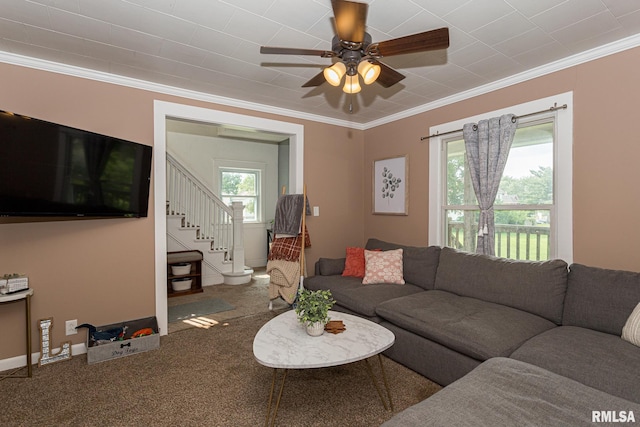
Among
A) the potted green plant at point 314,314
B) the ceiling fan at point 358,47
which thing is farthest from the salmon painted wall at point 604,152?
the potted green plant at point 314,314

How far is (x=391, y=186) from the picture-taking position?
13.5ft

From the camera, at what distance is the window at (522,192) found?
2.64 m

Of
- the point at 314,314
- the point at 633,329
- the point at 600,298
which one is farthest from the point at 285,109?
the point at 633,329

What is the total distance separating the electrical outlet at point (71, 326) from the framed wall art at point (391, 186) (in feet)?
11.4

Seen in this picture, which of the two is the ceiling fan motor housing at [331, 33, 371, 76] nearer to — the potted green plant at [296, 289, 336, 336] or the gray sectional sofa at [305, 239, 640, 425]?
the potted green plant at [296, 289, 336, 336]

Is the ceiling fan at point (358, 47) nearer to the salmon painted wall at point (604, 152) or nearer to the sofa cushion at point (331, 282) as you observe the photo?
the salmon painted wall at point (604, 152)

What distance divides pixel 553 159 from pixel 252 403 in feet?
10.2

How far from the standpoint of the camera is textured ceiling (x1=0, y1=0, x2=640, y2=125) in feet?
6.27

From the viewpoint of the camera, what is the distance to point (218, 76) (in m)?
2.89

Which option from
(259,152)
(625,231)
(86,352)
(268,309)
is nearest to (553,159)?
(625,231)

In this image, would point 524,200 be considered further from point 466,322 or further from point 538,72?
point 466,322

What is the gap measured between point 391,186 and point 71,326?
366 cm

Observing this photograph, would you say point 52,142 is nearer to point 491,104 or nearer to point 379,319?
point 379,319

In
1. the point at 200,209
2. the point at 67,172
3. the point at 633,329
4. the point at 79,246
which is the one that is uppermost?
the point at 67,172
